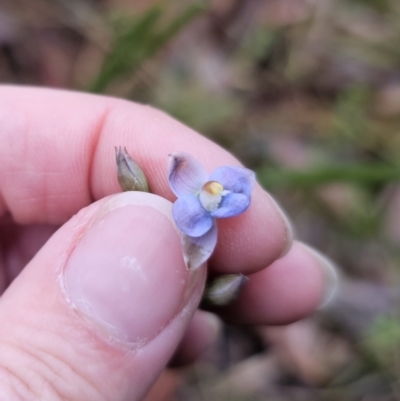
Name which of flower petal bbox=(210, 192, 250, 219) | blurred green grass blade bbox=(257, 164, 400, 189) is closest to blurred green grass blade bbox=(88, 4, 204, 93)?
blurred green grass blade bbox=(257, 164, 400, 189)

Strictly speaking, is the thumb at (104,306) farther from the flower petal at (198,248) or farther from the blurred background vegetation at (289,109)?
the blurred background vegetation at (289,109)

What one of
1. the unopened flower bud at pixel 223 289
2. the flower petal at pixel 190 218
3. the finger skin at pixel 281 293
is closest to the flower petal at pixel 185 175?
the flower petal at pixel 190 218

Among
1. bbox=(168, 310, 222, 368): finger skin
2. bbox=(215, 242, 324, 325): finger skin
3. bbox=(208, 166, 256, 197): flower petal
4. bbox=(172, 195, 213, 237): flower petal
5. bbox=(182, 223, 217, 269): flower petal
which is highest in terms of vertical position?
bbox=(208, 166, 256, 197): flower petal

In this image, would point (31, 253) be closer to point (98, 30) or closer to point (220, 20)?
point (98, 30)

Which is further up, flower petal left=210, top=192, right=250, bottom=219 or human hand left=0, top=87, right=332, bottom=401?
flower petal left=210, top=192, right=250, bottom=219

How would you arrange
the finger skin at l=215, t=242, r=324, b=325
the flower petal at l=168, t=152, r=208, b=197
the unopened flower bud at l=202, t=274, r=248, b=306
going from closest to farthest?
the flower petal at l=168, t=152, r=208, b=197
the unopened flower bud at l=202, t=274, r=248, b=306
the finger skin at l=215, t=242, r=324, b=325

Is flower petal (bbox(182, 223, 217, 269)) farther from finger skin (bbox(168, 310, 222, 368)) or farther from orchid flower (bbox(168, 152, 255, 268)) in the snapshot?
finger skin (bbox(168, 310, 222, 368))

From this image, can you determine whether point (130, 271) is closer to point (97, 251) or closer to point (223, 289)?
point (97, 251)
